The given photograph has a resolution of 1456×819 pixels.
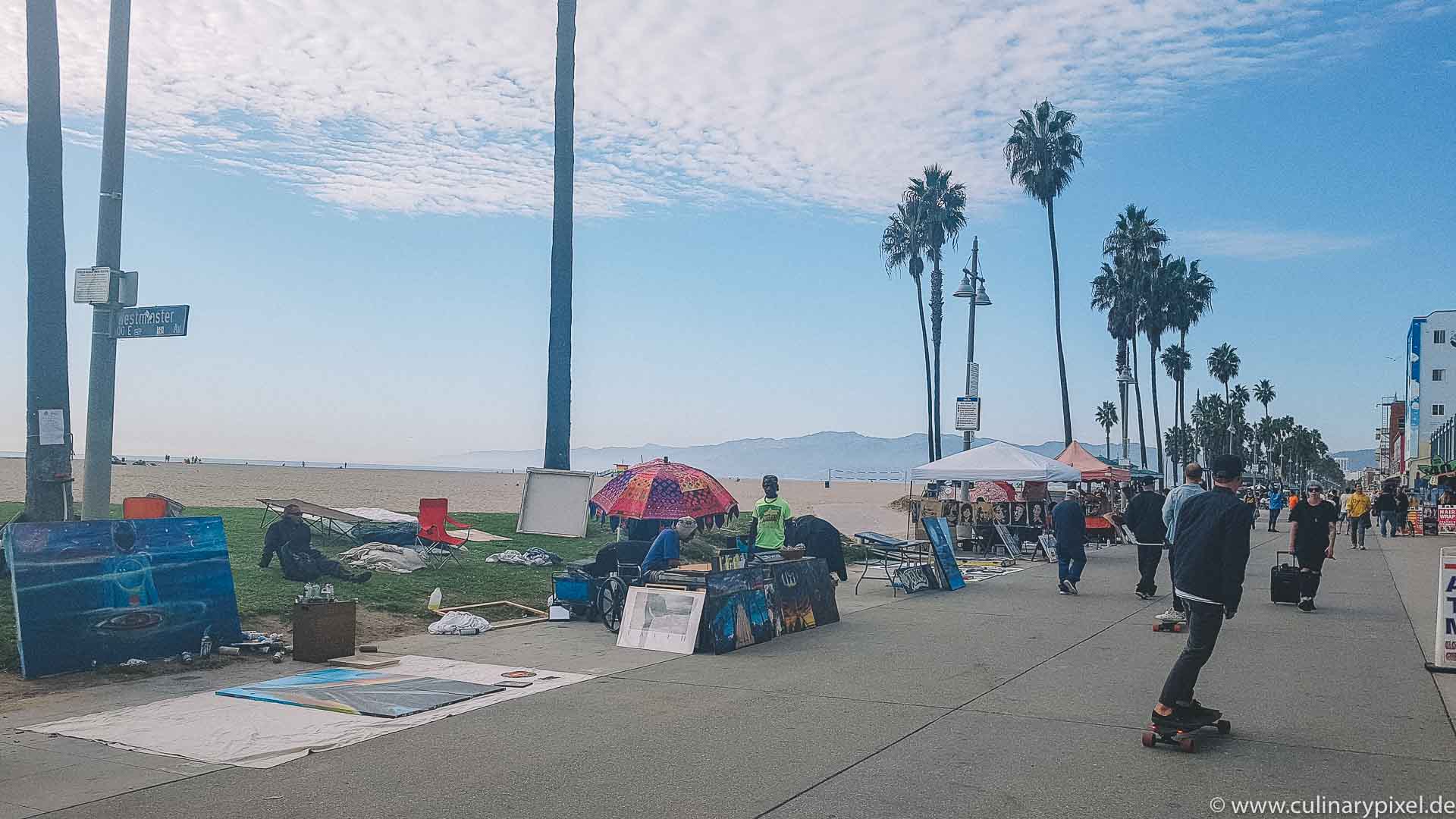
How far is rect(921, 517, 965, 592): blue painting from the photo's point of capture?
55.7 ft

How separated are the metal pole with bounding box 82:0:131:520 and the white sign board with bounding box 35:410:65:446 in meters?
0.66

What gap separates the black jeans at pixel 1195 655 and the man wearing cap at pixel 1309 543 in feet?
29.4

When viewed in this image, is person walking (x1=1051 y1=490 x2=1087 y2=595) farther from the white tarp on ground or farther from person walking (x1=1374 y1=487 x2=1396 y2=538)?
person walking (x1=1374 y1=487 x2=1396 y2=538)

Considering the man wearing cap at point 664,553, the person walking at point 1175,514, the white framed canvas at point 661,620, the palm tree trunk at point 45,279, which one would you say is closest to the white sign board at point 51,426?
the palm tree trunk at point 45,279

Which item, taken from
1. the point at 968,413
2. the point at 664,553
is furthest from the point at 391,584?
the point at 968,413

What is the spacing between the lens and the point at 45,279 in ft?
36.4

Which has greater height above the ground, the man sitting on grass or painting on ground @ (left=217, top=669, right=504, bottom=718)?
the man sitting on grass

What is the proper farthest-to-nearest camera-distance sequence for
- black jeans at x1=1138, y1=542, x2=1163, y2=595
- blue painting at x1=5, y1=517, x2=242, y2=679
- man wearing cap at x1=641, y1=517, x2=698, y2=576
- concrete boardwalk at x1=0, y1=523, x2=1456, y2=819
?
1. black jeans at x1=1138, y1=542, x2=1163, y2=595
2. man wearing cap at x1=641, y1=517, x2=698, y2=576
3. blue painting at x1=5, y1=517, x2=242, y2=679
4. concrete boardwalk at x1=0, y1=523, x2=1456, y2=819

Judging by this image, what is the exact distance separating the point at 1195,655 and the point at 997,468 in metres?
17.1

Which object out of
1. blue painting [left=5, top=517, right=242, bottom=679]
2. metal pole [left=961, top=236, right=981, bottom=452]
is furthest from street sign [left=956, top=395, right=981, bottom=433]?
blue painting [left=5, top=517, right=242, bottom=679]

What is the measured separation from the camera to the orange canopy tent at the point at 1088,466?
1187 inches

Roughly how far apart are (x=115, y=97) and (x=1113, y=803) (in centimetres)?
1053

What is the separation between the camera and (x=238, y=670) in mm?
9305

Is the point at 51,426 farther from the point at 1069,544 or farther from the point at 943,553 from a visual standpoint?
the point at 1069,544
